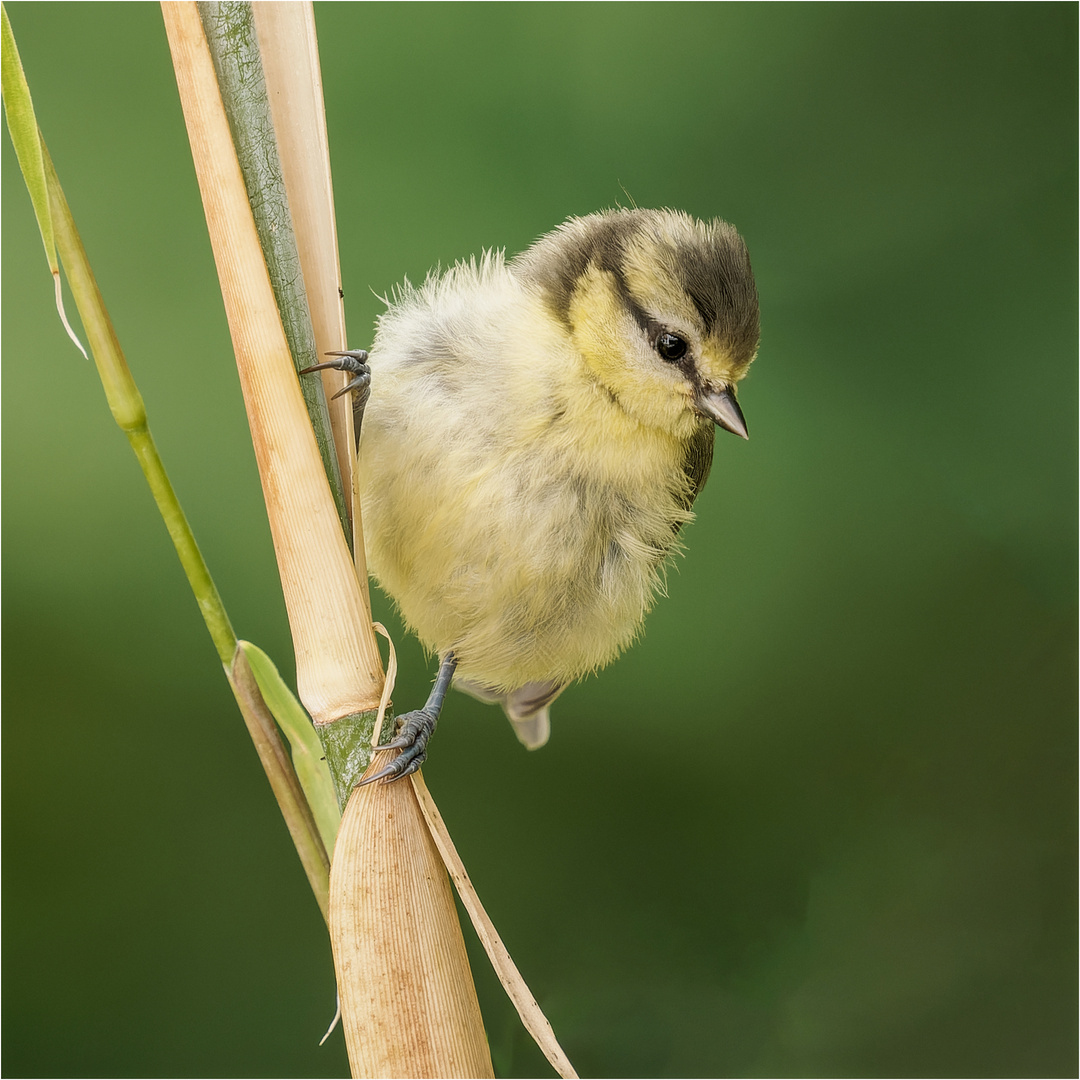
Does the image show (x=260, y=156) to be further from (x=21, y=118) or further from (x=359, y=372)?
(x=359, y=372)

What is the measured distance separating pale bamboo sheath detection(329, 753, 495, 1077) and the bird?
0.22 m

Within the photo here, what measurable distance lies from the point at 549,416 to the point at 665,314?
0.35 ft

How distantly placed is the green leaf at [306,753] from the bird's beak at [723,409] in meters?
0.33

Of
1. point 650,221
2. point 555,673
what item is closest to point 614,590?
point 555,673

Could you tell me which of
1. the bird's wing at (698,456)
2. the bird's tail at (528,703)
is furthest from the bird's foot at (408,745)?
the bird's wing at (698,456)

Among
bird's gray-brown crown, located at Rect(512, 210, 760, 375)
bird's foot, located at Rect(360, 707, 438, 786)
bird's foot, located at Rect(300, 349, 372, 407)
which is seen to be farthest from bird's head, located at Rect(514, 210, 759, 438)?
bird's foot, located at Rect(360, 707, 438, 786)

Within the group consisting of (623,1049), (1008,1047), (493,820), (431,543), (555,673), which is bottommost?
(1008,1047)

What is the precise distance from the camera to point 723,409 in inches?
24.2

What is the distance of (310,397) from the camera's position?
354 mm

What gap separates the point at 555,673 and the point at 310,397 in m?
0.46

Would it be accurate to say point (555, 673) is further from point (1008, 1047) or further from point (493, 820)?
point (1008, 1047)

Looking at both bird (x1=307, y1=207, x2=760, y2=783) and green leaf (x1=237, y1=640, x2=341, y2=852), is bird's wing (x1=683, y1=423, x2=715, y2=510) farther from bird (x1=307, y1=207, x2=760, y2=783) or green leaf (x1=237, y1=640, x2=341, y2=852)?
green leaf (x1=237, y1=640, x2=341, y2=852)

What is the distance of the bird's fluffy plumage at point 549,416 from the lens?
61 centimetres

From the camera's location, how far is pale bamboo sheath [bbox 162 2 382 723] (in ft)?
1.08
